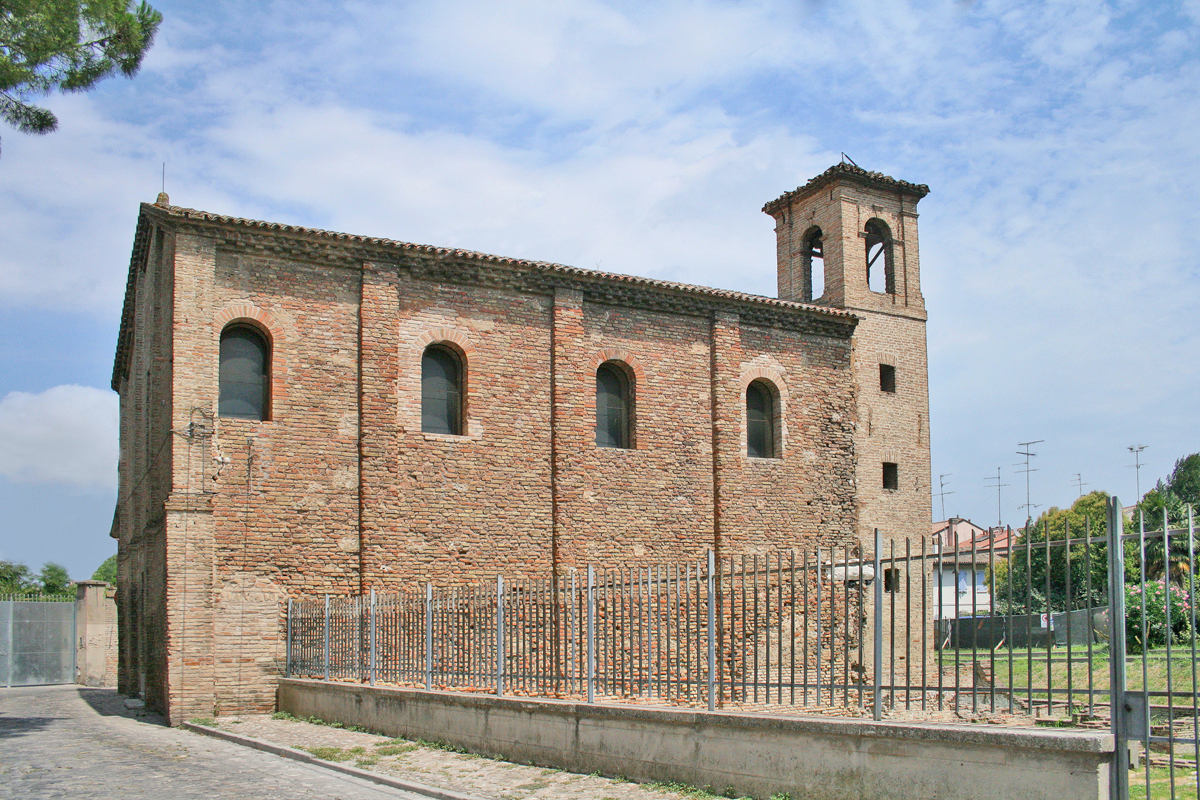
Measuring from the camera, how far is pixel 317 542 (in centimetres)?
1542

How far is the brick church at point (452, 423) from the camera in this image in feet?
49.1

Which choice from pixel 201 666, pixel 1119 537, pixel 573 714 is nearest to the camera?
pixel 1119 537

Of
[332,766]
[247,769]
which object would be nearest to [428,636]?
[332,766]

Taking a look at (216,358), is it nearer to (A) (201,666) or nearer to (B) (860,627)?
(A) (201,666)

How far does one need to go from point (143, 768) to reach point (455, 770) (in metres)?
3.20

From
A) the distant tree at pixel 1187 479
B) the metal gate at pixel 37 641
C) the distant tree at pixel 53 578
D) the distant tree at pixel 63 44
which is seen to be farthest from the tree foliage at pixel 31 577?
the distant tree at pixel 1187 479

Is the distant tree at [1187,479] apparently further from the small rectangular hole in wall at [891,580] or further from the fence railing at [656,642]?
the fence railing at [656,642]

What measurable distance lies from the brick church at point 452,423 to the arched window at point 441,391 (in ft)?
0.13

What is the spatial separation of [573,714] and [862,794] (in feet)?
10.0

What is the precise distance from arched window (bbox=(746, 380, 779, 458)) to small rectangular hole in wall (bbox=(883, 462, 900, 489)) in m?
2.84

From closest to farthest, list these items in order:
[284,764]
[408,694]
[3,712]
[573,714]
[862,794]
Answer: [862,794] < [573,714] < [284,764] < [408,694] < [3,712]

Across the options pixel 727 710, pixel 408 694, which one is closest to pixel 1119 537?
pixel 727 710

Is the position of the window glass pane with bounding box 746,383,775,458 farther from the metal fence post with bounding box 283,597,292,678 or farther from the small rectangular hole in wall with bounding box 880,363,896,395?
the metal fence post with bounding box 283,597,292,678

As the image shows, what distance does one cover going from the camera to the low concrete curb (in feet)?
26.6
